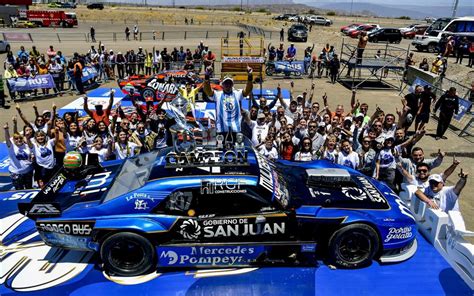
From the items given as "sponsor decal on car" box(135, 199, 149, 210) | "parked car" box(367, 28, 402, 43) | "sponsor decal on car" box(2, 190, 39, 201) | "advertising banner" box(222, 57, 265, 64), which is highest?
"parked car" box(367, 28, 402, 43)

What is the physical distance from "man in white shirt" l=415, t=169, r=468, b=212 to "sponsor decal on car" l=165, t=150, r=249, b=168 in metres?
2.91

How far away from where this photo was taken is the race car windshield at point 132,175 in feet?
16.4

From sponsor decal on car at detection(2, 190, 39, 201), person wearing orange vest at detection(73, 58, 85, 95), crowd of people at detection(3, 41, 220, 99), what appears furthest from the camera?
crowd of people at detection(3, 41, 220, 99)

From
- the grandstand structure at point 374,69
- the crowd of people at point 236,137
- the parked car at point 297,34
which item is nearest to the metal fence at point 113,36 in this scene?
the parked car at point 297,34

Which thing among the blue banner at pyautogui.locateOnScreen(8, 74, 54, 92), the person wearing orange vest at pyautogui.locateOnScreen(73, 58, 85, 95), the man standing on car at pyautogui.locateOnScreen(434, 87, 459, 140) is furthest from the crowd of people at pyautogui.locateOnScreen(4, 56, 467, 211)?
the blue banner at pyautogui.locateOnScreen(8, 74, 54, 92)

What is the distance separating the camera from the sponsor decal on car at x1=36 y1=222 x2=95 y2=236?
4.77 m

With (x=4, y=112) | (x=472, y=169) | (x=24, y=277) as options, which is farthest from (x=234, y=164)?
(x=4, y=112)

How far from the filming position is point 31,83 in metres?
15.1

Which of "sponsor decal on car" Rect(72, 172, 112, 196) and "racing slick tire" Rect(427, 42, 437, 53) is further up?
"racing slick tire" Rect(427, 42, 437, 53)

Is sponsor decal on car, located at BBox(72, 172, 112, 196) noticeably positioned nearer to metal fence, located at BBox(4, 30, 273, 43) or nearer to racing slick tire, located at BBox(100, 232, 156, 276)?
racing slick tire, located at BBox(100, 232, 156, 276)

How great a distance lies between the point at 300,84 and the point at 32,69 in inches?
484

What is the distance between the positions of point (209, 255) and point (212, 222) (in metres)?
0.47

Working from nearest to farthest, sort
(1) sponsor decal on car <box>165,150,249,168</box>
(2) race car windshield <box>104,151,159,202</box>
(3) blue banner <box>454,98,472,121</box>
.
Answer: (2) race car windshield <box>104,151,159,202</box>
(1) sponsor decal on car <box>165,150,249,168</box>
(3) blue banner <box>454,98,472,121</box>

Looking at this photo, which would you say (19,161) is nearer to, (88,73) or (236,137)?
(236,137)
